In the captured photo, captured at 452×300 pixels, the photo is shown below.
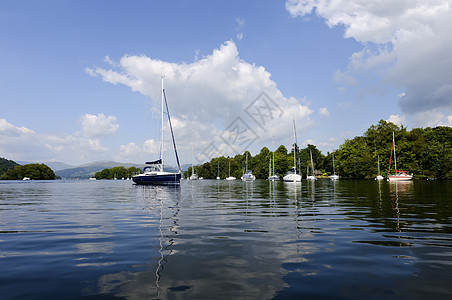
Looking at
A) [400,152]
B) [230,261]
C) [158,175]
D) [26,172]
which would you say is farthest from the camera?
[26,172]

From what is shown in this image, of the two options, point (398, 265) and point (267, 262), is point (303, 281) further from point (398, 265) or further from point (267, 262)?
point (398, 265)

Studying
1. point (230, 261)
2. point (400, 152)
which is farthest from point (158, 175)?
point (400, 152)

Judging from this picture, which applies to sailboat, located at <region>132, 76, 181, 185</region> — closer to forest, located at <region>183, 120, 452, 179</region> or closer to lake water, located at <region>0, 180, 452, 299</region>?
lake water, located at <region>0, 180, 452, 299</region>

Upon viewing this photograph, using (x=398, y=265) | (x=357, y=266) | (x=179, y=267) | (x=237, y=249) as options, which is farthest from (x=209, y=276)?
(x=398, y=265)

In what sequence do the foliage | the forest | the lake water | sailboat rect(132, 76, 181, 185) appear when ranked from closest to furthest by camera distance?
the lake water
sailboat rect(132, 76, 181, 185)
the forest
the foliage

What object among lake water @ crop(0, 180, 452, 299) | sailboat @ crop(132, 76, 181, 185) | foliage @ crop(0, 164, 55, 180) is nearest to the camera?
lake water @ crop(0, 180, 452, 299)

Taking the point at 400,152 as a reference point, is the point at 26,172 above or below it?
below

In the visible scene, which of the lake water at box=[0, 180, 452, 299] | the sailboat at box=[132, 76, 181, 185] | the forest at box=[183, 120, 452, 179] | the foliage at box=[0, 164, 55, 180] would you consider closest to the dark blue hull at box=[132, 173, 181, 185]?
the sailboat at box=[132, 76, 181, 185]

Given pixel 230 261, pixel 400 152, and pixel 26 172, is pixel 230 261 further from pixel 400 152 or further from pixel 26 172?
pixel 26 172

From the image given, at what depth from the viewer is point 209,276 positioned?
548 centimetres

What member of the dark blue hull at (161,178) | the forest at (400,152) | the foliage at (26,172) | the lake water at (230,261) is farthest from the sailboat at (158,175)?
the foliage at (26,172)

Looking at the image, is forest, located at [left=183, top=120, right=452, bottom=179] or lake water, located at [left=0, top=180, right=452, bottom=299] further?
forest, located at [left=183, top=120, right=452, bottom=179]

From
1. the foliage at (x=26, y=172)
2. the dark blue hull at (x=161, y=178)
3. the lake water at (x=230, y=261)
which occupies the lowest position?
the lake water at (x=230, y=261)

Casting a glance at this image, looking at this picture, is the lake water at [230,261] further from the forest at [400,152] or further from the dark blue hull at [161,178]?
the forest at [400,152]
